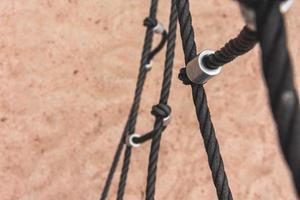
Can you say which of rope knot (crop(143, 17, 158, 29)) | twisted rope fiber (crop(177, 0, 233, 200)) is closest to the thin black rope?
rope knot (crop(143, 17, 158, 29))

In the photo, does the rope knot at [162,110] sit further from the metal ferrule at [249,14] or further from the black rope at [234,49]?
the metal ferrule at [249,14]

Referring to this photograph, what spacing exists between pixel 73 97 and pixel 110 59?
8.8 inches

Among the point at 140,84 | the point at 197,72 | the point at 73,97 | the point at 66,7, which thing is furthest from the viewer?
the point at 66,7

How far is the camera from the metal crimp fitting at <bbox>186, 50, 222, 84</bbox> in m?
0.66

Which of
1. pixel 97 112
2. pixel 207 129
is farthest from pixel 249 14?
pixel 97 112

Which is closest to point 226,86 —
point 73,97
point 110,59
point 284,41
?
point 110,59

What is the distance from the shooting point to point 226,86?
6.15 ft

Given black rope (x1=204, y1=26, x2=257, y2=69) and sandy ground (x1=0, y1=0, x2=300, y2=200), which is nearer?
black rope (x1=204, y1=26, x2=257, y2=69)

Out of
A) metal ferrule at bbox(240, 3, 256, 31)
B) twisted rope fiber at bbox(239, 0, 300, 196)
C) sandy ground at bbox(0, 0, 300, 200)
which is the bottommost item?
twisted rope fiber at bbox(239, 0, 300, 196)

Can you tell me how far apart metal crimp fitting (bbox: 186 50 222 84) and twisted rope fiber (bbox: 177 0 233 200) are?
2cm

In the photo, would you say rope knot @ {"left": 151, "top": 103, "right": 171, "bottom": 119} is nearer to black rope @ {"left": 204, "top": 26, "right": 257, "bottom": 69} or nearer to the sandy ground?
black rope @ {"left": 204, "top": 26, "right": 257, "bottom": 69}

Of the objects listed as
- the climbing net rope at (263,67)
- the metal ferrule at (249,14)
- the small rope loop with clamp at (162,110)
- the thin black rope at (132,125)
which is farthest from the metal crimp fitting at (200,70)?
the thin black rope at (132,125)

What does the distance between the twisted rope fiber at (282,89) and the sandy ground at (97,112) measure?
1303 millimetres

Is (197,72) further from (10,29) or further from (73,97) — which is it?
(10,29)
